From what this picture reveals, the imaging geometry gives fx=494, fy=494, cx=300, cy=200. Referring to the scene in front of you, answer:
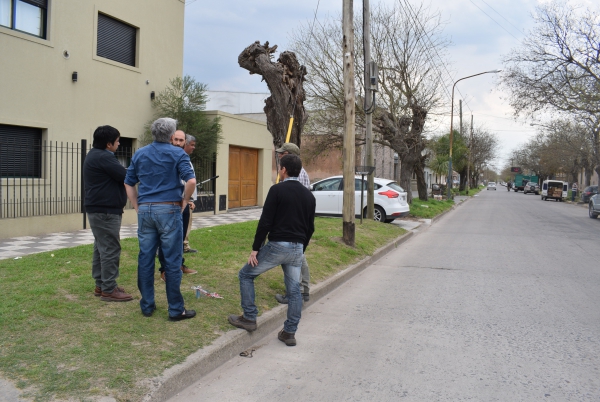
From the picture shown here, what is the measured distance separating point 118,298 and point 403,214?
462 inches

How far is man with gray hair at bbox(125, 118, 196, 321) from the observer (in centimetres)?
441

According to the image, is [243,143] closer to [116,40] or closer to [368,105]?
[116,40]

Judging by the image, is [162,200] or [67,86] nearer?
[162,200]

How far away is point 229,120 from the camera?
A: 17203 millimetres

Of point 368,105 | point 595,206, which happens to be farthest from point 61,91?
point 595,206

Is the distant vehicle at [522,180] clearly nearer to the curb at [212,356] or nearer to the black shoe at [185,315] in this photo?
the curb at [212,356]

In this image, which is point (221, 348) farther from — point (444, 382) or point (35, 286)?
point (35, 286)

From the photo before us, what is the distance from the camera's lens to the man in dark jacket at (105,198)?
4.85m

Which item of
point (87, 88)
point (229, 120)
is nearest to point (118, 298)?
point (87, 88)

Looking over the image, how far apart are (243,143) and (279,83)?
10.2 metres

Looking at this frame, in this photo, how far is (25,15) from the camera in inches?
442

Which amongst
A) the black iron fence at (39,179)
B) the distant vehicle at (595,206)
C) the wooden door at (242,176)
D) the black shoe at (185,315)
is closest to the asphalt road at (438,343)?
the black shoe at (185,315)

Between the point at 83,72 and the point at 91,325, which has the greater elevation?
the point at 83,72

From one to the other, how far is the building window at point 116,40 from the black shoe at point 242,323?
35.4 feet
